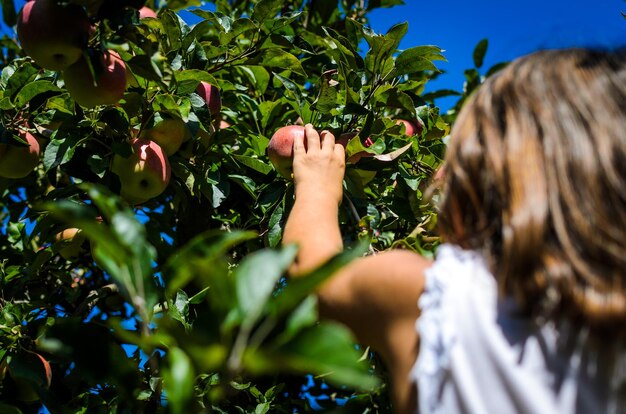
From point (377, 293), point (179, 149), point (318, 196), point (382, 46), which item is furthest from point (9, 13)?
point (377, 293)

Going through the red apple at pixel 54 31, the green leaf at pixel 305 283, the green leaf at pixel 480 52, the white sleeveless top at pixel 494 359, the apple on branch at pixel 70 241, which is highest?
the green leaf at pixel 480 52

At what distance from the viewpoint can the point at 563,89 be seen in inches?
39.0

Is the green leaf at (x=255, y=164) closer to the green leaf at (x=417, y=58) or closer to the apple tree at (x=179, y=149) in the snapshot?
the apple tree at (x=179, y=149)

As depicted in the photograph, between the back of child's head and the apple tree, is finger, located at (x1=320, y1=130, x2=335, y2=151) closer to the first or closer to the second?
the apple tree

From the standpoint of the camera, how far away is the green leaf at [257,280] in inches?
25.1

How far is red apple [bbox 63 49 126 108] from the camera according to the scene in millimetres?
1722

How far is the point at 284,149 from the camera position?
1.92 metres

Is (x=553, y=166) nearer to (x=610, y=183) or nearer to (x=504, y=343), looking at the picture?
(x=610, y=183)

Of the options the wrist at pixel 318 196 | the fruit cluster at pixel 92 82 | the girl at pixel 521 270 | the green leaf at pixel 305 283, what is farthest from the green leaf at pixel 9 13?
the green leaf at pixel 305 283

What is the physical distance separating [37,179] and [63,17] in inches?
54.6

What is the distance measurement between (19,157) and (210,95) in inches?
24.0

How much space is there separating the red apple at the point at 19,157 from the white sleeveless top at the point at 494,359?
158cm

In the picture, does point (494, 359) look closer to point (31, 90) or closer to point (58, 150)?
point (58, 150)

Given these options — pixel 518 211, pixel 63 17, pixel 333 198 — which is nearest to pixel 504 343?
pixel 518 211
